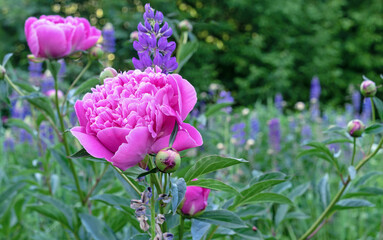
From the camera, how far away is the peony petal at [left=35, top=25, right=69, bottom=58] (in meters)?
0.78

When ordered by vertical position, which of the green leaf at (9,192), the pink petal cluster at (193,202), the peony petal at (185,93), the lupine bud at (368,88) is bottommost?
the green leaf at (9,192)

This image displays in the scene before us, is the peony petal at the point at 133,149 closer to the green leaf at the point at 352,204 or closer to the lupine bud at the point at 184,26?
the green leaf at the point at 352,204

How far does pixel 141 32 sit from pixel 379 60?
8.82 metres

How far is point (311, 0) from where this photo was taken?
29.4 ft

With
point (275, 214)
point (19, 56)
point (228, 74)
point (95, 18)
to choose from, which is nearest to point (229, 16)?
point (228, 74)

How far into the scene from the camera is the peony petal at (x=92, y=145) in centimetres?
43

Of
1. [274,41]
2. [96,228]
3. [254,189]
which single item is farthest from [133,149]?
[274,41]

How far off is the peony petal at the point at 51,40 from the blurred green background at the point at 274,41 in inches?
253

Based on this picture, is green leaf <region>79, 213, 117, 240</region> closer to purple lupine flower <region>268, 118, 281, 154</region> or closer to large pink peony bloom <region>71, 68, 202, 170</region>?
large pink peony bloom <region>71, 68, 202, 170</region>

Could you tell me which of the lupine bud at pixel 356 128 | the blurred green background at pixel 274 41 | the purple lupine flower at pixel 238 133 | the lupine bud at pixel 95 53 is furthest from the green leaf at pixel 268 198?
the blurred green background at pixel 274 41

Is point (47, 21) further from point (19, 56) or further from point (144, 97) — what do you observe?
point (19, 56)

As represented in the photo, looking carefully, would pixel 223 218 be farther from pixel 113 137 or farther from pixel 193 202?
pixel 113 137

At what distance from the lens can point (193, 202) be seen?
56 cm

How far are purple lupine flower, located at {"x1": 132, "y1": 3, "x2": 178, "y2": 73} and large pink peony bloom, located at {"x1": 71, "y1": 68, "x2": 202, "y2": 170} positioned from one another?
0.05 meters
